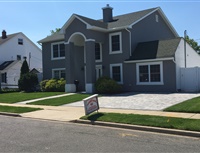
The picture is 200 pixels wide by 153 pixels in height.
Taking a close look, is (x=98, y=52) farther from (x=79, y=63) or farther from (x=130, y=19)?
(x=130, y=19)

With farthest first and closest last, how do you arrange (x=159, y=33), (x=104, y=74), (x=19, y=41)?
1. (x=19, y=41)
2. (x=159, y=33)
3. (x=104, y=74)

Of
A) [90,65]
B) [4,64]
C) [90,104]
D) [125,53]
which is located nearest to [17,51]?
[4,64]

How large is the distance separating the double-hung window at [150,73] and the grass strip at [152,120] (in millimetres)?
11313

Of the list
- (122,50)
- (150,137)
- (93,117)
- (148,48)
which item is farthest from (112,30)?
(150,137)

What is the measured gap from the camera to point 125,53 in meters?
25.4

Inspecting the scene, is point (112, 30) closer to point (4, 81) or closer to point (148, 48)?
point (148, 48)

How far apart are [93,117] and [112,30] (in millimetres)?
14696

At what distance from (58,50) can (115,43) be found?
7.21 meters

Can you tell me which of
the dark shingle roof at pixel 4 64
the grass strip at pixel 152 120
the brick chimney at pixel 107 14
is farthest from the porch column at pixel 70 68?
the dark shingle roof at pixel 4 64

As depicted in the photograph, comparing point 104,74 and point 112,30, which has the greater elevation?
point 112,30

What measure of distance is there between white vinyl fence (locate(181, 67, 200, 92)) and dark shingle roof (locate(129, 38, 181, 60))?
187cm

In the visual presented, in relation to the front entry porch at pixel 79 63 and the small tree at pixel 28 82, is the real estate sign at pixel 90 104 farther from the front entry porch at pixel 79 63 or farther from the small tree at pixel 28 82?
the small tree at pixel 28 82

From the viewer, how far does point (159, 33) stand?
3002 centimetres

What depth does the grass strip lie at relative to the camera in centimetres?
986
